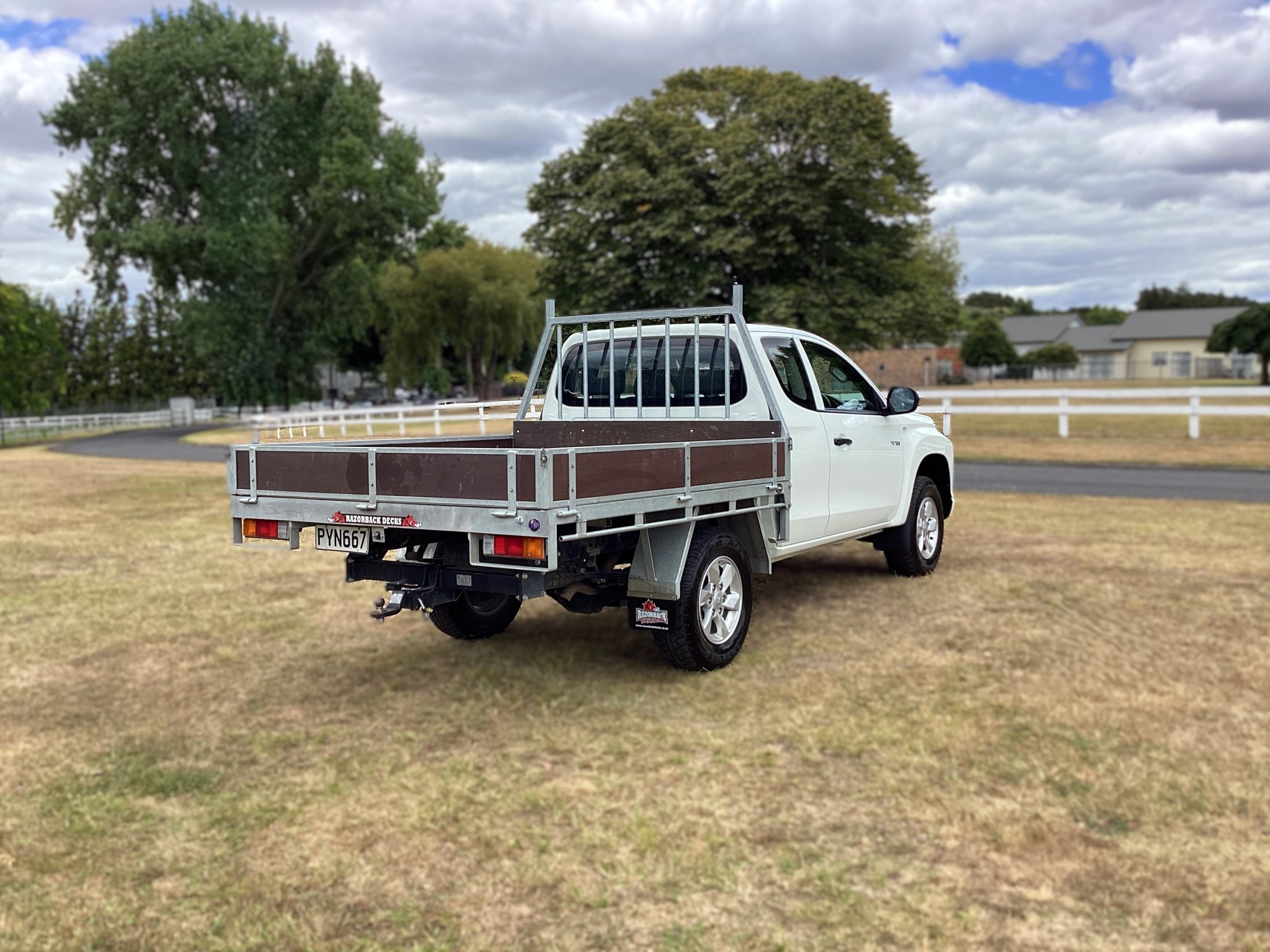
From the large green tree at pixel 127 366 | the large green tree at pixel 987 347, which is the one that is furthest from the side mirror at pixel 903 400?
the large green tree at pixel 987 347

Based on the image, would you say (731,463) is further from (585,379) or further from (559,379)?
(559,379)

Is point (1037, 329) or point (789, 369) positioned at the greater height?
point (1037, 329)

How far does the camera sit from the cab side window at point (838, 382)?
699 centimetres

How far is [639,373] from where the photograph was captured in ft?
21.8

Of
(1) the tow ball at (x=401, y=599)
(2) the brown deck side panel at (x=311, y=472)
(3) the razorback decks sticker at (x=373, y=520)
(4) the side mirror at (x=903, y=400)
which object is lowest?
(1) the tow ball at (x=401, y=599)

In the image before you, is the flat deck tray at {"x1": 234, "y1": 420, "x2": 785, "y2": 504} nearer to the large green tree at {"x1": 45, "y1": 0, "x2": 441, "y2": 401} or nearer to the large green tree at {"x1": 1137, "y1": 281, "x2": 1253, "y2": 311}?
the large green tree at {"x1": 45, "y1": 0, "x2": 441, "y2": 401}

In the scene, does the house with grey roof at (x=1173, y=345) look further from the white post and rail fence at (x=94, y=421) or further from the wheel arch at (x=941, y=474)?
the wheel arch at (x=941, y=474)

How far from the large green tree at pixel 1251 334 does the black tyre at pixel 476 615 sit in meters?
75.3

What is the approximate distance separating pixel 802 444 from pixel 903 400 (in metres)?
1.06

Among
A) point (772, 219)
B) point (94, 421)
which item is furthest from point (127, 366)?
point (772, 219)

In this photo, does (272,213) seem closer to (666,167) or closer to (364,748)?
(666,167)

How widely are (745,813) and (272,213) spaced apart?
50607 millimetres

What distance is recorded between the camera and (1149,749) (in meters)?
4.96

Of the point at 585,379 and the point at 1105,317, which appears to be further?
the point at 1105,317
